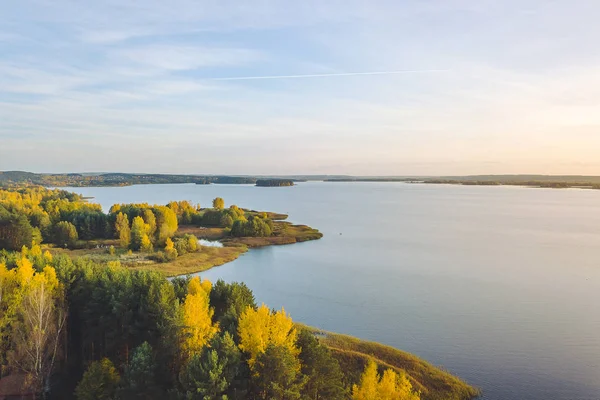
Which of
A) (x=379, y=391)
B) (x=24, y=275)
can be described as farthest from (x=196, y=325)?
(x=24, y=275)

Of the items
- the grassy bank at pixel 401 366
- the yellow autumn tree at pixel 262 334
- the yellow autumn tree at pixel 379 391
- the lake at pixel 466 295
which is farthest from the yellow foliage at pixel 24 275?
the yellow autumn tree at pixel 379 391

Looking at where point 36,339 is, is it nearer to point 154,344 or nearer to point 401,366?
point 154,344

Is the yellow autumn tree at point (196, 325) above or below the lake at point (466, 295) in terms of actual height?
above

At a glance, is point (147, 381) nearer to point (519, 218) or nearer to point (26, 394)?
point (26, 394)

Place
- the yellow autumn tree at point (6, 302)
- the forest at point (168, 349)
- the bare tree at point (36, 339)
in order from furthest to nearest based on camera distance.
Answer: the yellow autumn tree at point (6, 302) → the bare tree at point (36, 339) → the forest at point (168, 349)

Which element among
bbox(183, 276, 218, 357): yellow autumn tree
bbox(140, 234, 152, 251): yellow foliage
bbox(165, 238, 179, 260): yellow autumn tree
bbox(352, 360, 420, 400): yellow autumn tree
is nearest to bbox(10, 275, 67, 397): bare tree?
bbox(183, 276, 218, 357): yellow autumn tree

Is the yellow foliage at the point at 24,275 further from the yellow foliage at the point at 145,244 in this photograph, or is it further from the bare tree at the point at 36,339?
the yellow foliage at the point at 145,244
